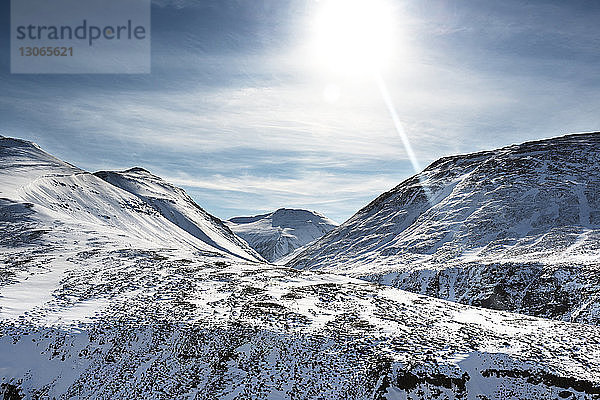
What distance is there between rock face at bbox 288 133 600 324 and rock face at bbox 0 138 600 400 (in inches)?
720

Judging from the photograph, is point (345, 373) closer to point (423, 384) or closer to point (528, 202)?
point (423, 384)

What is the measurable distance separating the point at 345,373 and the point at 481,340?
708cm

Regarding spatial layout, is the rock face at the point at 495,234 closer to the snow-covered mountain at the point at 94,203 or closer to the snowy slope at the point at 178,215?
the snow-covered mountain at the point at 94,203

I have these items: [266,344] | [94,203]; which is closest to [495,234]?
[266,344]

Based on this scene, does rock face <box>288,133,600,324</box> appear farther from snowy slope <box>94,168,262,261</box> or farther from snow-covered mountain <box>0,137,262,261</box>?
snowy slope <box>94,168,262,261</box>

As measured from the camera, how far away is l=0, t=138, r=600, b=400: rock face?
13492mm

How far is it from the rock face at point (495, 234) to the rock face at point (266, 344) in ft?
60.0

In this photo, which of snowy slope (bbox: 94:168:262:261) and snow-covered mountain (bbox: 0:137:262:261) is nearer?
snow-covered mountain (bbox: 0:137:262:261)

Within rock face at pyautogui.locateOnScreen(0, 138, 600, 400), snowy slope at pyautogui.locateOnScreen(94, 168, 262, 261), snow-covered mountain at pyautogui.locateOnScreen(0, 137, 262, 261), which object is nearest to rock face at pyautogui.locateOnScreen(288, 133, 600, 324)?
rock face at pyautogui.locateOnScreen(0, 138, 600, 400)

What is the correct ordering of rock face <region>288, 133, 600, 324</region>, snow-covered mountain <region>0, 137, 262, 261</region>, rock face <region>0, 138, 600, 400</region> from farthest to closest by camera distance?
snow-covered mountain <region>0, 137, 262, 261</region>, rock face <region>288, 133, 600, 324</region>, rock face <region>0, 138, 600, 400</region>

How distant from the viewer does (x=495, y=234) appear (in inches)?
2532

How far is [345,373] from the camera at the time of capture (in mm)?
13906

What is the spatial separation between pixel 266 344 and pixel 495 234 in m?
61.5

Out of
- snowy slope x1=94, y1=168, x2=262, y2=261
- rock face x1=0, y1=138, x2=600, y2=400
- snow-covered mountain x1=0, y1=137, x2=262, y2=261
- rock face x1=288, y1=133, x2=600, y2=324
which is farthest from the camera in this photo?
snowy slope x1=94, y1=168, x2=262, y2=261
